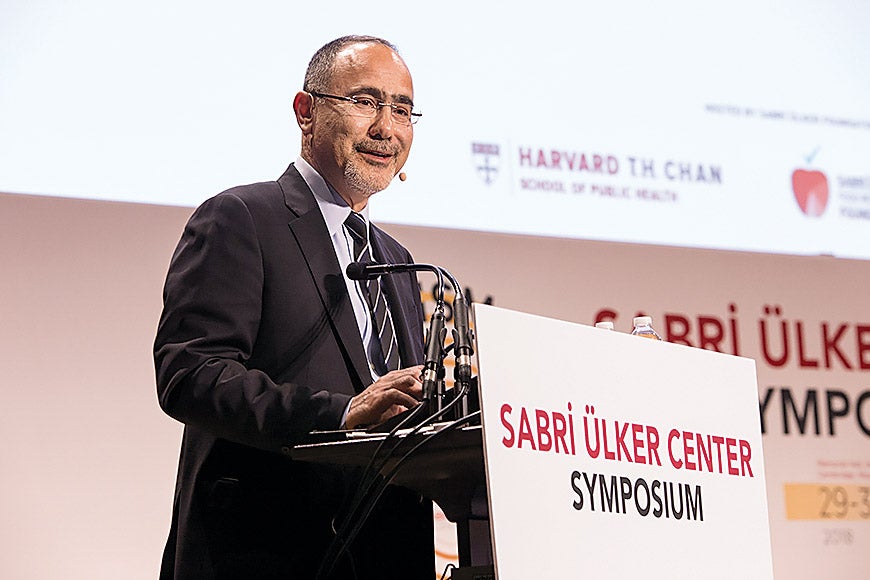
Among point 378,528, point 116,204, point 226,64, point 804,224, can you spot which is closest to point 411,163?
point 226,64

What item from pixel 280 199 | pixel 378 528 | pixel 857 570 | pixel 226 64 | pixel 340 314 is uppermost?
pixel 226 64

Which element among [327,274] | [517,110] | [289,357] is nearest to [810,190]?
[517,110]

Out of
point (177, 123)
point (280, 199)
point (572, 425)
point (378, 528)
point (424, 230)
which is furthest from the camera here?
point (424, 230)

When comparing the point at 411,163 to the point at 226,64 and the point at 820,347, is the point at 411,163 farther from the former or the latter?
the point at 820,347

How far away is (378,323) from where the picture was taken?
203 cm

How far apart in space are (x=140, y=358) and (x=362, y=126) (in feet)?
5.18

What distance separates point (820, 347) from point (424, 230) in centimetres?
153

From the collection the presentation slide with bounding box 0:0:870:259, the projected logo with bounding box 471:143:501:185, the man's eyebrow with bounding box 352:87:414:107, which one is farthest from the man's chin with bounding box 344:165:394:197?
the projected logo with bounding box 471:143:501:185

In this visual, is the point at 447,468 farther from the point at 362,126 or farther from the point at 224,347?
the point at 362,126

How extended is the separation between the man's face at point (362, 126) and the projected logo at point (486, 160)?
1.60m

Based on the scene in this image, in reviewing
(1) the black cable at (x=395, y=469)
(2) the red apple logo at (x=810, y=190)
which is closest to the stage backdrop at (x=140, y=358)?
(2) the red apple logo at (x=810, y=190)

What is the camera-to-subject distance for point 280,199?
6.75 ft

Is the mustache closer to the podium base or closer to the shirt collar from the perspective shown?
the shirt collar

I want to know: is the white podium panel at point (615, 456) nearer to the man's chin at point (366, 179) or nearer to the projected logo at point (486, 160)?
Answer: the man's chin at point (366, 179)
